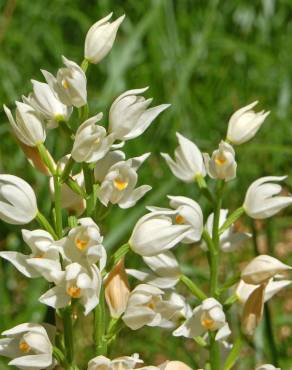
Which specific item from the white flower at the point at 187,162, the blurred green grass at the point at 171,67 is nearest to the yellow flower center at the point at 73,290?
the white flower at the point at 187,162

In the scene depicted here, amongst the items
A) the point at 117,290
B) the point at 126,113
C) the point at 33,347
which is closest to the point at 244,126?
the point at 126,113

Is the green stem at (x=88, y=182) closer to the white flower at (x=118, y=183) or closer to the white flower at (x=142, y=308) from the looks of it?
the white flower at (x=118, y=183)

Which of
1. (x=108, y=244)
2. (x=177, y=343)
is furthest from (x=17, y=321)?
(x=177, y=343)

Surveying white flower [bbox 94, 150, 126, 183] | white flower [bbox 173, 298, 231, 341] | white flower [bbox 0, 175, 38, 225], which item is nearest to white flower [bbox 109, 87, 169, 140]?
white flower [bbox 94, 150, 126, 183]

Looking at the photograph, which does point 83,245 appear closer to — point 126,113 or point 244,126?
point 126,113

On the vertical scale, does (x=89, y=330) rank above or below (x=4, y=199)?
below

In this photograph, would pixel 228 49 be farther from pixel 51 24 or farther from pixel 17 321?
pixel 17 321

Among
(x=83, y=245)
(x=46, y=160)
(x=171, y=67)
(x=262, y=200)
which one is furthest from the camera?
(x=171, y=67)
